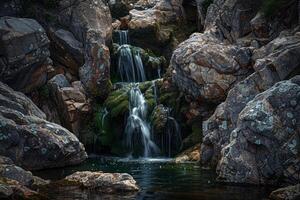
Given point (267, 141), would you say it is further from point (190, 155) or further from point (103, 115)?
point (103, 115)

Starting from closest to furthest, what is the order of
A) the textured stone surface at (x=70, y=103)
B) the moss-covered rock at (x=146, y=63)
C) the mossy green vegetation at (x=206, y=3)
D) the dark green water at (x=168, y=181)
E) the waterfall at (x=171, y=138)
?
the dark green water at (x=168, y=181), the waterfall at (x=171, y=138), the textured stone surface at (x=70, y=103), the moss-covered rock at (x=146, y=63), the mossy green vegetation at (x=206, y=3)

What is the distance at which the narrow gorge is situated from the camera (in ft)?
81.8

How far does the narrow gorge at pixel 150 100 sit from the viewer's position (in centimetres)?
2492

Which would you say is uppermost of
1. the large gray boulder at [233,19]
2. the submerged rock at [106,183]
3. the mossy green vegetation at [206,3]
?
the mossy green vegetation at [206,3]

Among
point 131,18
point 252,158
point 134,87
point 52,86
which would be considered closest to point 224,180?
point 252,158

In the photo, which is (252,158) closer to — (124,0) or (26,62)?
(26,62)

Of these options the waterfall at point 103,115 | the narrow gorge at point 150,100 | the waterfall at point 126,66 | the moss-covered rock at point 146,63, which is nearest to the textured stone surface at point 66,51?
the narrow gorge at point 150,100

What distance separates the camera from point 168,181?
1046 inches

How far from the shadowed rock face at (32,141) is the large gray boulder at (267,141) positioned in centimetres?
1131

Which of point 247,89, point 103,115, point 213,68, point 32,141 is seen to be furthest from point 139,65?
point 32,141

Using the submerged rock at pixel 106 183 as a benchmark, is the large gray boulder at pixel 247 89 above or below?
above

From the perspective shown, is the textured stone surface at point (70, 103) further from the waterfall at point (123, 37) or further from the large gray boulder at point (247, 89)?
the large gray boulder at point (247, 89)

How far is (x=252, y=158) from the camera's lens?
2641 centimetres

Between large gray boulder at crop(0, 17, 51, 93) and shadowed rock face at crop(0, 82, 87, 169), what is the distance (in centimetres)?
437
